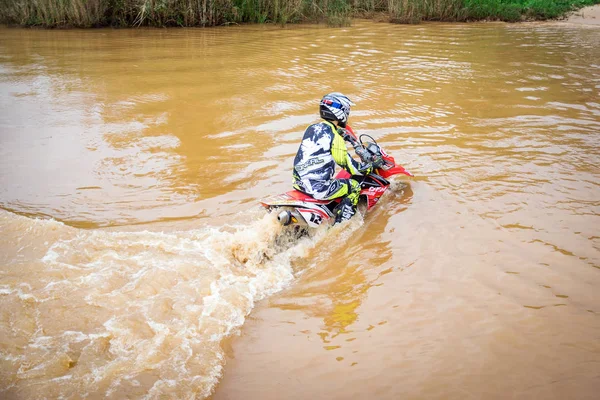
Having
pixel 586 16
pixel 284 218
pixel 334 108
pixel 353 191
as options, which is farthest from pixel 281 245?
pixel 586 16

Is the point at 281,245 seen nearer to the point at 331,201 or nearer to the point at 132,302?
the point at 331,201

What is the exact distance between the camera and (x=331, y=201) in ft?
19.2

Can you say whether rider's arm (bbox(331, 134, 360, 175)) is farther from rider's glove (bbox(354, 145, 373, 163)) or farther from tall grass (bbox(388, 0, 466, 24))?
tall grass (bbox(388, 0, 466, 24))

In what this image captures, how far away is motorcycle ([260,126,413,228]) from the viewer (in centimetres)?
538

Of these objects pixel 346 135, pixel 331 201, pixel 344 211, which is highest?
pixel 346 135

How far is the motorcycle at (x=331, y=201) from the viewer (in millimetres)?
5375

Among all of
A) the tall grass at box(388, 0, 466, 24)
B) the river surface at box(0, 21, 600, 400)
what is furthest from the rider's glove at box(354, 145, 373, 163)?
the tall grass at box(388, 0, 466, 24)

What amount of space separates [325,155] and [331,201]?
62 centimetres

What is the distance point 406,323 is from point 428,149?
4.55m

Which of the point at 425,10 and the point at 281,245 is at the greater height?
the point at 425,10

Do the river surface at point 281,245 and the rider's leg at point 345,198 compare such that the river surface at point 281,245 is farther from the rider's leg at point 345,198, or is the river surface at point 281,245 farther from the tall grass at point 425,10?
the tall grass at point 425,10

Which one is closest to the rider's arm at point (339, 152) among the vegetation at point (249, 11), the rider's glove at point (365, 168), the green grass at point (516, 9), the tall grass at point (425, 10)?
the rider's glove at point (365, 168)

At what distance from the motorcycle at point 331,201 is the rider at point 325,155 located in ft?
0.39

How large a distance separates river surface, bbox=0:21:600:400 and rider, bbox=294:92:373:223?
56 cm
